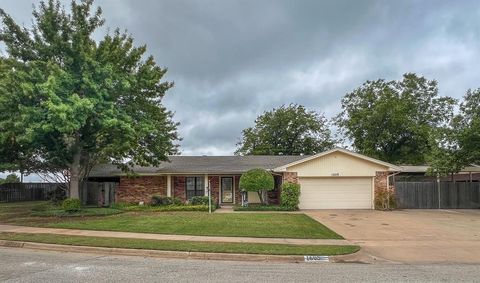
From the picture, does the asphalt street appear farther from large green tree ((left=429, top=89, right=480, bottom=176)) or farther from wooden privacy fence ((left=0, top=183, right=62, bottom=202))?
wooden privacy fence ((left=0, top=183, right=62, bottom=202))

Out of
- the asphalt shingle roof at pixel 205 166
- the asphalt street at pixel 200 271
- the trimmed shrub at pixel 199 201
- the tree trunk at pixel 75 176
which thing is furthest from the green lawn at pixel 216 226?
the asphalt shingle roof at pixel 205 166

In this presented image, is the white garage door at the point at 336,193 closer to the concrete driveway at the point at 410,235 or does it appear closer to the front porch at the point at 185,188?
the front porch at the point at 185,188

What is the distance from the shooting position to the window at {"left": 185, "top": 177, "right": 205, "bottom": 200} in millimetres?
29172

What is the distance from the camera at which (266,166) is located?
96.7ft

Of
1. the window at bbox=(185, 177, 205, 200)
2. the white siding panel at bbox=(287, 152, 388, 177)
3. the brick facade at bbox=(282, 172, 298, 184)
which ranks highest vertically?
the white siding panel at bbox=(287, 152, 388, 177)

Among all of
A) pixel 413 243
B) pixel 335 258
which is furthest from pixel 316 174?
pixel 335 258

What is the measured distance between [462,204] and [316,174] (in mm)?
10315

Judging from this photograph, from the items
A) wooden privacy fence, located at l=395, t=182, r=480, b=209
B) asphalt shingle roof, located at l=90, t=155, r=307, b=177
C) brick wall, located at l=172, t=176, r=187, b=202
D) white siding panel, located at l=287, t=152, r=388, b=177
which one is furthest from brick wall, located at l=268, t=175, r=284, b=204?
wooden privacy fence, located at l=395, t=182, r=480, b=209

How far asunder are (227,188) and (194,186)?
2293 mm

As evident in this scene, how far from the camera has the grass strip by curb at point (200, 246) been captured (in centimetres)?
1123

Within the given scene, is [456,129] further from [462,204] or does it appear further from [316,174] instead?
[316,174]

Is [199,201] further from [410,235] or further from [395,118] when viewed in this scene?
[395,118]

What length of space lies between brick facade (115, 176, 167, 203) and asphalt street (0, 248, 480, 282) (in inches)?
704

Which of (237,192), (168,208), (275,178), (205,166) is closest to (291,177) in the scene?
(275,178)
